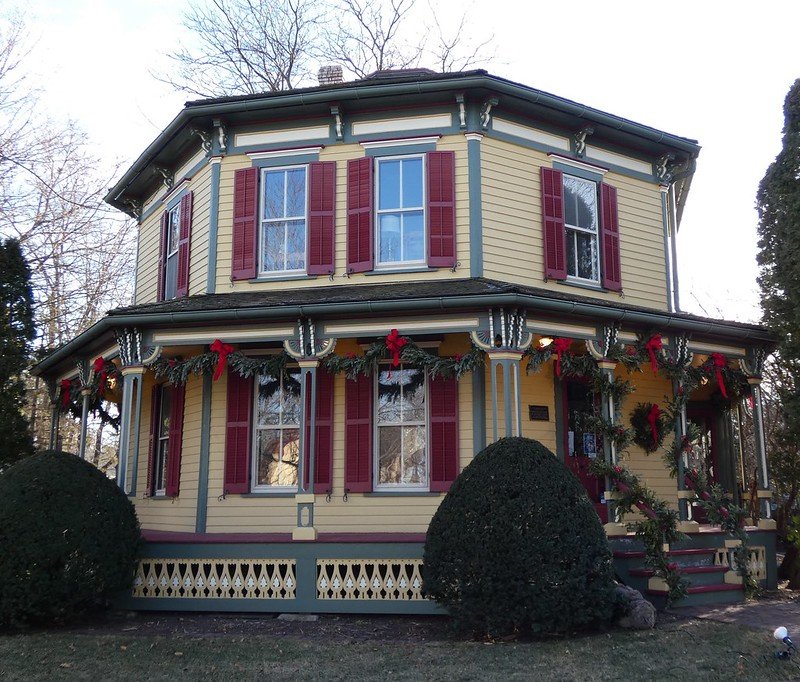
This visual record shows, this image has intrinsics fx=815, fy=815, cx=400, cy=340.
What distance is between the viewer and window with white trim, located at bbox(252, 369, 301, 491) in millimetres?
11148

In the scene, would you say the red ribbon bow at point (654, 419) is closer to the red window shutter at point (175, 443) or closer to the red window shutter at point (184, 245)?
the red window shutter at point (175, 443)

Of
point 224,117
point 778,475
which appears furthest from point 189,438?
point 778,475

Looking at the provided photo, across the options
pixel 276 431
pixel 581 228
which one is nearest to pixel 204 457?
pixel 276 431

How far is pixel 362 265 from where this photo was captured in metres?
11.2

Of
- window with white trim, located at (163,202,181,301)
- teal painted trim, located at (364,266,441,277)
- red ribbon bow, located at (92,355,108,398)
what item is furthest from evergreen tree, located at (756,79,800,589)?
red ribbon bow, located at (92,355,108,398)

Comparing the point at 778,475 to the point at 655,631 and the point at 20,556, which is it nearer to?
the point at 655,631

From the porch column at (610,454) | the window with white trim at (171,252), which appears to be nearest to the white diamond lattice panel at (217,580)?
the porch column at (610,454)

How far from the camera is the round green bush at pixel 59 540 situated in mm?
8180

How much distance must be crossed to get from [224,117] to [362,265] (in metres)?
3.03

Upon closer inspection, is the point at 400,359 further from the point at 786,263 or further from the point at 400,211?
the point at 786,263

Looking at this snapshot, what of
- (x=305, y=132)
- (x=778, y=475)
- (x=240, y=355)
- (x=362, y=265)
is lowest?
(x=778, y=475)

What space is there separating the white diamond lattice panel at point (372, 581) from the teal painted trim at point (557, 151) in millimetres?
5980

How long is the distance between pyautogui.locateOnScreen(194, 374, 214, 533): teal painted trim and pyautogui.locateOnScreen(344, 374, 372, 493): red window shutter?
199cm

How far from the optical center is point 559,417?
11234 mm
